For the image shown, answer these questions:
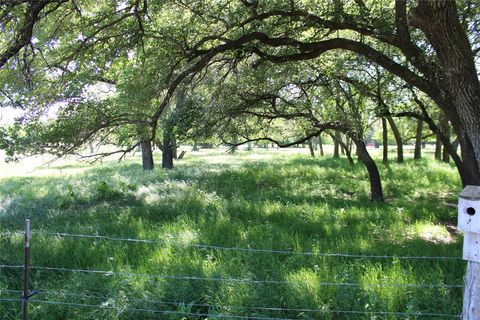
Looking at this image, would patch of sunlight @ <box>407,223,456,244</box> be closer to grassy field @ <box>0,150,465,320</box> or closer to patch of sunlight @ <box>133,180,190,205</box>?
grassy field @ <box>0,150,465,320</box>

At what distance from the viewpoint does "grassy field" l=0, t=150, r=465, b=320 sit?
4562mm

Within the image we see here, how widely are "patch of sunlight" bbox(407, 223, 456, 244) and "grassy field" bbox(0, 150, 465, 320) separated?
1.5 inches

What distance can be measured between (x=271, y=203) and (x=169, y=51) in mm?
4815

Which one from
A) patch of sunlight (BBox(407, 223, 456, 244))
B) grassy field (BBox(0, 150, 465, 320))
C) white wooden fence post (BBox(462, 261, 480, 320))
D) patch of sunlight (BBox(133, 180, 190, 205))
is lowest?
patch of sunlight (BBox(407, 223, 456, 244))

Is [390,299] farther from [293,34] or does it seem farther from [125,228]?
[293,34]

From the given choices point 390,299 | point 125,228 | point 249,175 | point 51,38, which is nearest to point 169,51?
point 51,38

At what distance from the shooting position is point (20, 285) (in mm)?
5703

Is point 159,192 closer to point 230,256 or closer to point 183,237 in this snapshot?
point 183,237

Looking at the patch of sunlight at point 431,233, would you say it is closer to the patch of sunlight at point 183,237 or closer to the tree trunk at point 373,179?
the tree trunk at point 373,179

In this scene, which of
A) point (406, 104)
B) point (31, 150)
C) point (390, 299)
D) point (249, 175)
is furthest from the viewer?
point (249, 175)

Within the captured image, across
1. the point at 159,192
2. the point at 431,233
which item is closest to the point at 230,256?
the point at 431,233

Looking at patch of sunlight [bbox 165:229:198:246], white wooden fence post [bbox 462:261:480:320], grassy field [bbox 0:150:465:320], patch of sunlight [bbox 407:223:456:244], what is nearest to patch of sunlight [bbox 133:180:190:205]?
grassy field [bbox 0:150:465:320]

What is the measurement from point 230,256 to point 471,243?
387 centimetres

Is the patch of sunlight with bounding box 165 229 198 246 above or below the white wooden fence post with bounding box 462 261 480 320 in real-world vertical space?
below
